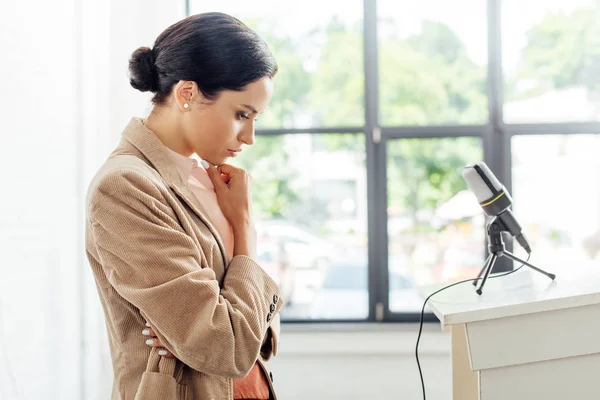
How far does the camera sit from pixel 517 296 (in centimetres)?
125

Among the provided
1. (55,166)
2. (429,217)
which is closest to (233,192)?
(55,166)

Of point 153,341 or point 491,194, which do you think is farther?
point 491,194

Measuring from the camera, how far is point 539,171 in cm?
282

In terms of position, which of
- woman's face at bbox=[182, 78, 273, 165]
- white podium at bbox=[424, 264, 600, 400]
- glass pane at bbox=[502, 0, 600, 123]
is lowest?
white podium at bbox=[424, 264, 600, 400]

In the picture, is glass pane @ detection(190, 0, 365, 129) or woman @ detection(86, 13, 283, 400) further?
glass pane @ detection(190, 0, 365, 129)

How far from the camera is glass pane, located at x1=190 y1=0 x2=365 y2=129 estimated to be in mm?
2869

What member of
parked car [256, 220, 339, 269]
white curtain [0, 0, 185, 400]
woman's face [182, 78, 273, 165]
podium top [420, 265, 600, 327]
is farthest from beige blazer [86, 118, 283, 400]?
parked car [256, 220, 339, 269]

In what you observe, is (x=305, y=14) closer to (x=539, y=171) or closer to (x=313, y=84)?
(x=313, y=84)

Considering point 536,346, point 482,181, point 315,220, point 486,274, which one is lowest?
point 536,346

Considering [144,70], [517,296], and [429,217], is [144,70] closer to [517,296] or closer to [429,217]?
[517,296]

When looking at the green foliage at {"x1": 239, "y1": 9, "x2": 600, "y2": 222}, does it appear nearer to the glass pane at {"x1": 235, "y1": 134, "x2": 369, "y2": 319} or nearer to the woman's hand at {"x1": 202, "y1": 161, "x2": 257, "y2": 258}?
the glass pane at {"x1": 235, "y1": 134, "x2": 369, "y2": 319}

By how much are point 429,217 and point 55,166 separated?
5.20 feet

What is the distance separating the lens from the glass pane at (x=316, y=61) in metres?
2.87

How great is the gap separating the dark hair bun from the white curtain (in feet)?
1.94
